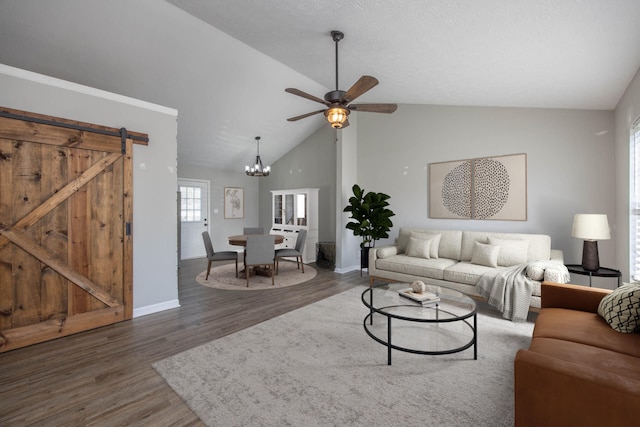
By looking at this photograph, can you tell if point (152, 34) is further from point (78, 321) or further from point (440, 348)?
point (440, 348)

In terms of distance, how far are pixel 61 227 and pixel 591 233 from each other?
17.6 ft

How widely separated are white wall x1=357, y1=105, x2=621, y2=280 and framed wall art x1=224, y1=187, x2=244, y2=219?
4174 mm

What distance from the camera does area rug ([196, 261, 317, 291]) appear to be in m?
4.56

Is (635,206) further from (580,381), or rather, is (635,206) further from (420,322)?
(580,381)

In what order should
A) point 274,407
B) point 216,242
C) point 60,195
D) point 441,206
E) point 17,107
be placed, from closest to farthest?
point 274,407 < point 17,107 < point 60,195 < point 441,206 < point 216,242

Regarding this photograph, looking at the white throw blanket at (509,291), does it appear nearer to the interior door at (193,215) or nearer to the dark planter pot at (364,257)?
the dark planter pot at (364,257)

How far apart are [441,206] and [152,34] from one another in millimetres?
4702

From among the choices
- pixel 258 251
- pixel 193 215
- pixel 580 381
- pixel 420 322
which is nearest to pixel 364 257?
pixel 258 251

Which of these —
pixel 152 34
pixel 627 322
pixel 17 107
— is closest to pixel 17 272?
pixel 17 107

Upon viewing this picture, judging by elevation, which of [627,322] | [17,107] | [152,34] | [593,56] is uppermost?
[152,34]

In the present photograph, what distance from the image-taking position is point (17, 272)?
102 inches

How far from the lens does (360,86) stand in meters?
2.60

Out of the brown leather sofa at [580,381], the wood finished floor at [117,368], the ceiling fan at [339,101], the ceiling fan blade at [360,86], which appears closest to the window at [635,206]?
the brown leather sofa at [580,381]

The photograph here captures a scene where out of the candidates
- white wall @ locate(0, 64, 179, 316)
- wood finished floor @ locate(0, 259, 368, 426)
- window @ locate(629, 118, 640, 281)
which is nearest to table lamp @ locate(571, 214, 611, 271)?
window @ locate(629, 118, 640, 281)
